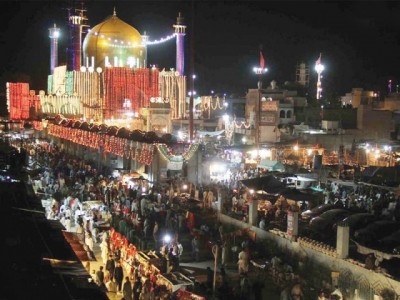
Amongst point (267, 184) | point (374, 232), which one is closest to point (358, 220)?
point (374, 232)

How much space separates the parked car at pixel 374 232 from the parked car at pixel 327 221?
→ 102cm

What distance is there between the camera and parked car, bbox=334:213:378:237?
14414 millimetres

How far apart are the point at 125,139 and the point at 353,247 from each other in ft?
41.8

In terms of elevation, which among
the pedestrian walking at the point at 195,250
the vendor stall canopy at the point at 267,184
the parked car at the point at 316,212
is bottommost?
the pedestrian walking at the point at 195,250

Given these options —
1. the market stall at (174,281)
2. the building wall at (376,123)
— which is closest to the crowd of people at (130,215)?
the market stall at (174,281)

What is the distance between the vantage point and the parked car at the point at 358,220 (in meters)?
14.4

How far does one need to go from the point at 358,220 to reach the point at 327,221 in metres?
0.85

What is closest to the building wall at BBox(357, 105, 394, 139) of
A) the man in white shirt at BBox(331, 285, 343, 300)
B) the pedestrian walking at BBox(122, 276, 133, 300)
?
the man in white shirt at BBox(331, 285, 343, 300)

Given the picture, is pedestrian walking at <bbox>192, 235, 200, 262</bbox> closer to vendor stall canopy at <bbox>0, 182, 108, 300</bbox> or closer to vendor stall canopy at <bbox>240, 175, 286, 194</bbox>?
vendor stall canopy at <bbox>240, 175, 286, 194</bbox>

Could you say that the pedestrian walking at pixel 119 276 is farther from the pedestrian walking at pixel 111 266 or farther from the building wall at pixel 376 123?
the building wall at pixel 376 123

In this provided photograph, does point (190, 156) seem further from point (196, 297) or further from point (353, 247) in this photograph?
point (196, 297)

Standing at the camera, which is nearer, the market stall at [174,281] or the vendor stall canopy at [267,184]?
the market stall at [174,281]

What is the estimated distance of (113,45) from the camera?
132ft

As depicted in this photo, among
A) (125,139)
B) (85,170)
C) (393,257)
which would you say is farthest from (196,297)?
(85,170)
